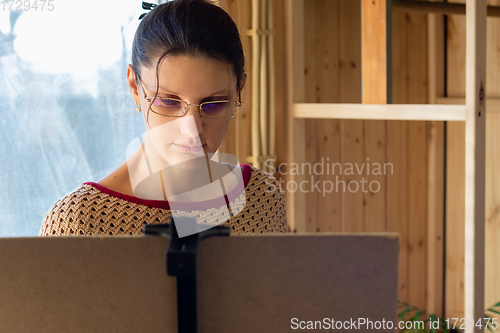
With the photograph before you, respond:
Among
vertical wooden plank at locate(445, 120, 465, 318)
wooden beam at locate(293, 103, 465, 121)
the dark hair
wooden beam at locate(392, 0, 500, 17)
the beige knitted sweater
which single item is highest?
wooden beam at locate(392, 0, 500, 17)

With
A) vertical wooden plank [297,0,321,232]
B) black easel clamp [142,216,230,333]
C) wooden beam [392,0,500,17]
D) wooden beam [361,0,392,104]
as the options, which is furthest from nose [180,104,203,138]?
vertical wooden plank [297,0,321,232]

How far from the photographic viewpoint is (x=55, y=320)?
34cm

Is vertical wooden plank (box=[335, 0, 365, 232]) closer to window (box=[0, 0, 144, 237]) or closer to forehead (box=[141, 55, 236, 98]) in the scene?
window (box=[0, 0, 144, 237])

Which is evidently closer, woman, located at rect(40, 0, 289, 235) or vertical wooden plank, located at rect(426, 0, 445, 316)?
Result: woman, located at rect(40, 0, 289, 235)

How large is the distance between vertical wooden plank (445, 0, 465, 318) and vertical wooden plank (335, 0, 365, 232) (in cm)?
45

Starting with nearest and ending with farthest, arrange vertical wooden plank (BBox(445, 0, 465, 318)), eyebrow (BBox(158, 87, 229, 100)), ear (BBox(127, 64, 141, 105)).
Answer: eyebrow (BBox(158, 87, 229, 100)), ear (BBox(127, 64, 141, 105)), vertical wooden plank (BBox(445, 0, 465, 318))

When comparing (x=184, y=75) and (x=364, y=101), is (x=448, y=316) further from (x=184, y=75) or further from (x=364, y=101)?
(x=184, y=75)

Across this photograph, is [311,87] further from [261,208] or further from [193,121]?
[193,121]

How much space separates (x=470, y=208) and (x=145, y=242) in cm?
83

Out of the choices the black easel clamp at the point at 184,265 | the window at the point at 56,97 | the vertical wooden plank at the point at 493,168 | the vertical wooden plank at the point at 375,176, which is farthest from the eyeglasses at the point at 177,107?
the vertical wooden plank at the point at 493,168

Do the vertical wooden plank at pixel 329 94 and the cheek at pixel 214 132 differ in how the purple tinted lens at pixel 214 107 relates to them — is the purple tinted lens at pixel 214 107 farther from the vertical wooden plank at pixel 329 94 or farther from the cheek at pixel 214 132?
the vertical wooden plank at pixel 329 94

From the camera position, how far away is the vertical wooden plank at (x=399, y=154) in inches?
85.3

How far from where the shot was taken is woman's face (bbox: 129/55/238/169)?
77 cm

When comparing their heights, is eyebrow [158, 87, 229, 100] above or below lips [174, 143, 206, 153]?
above
